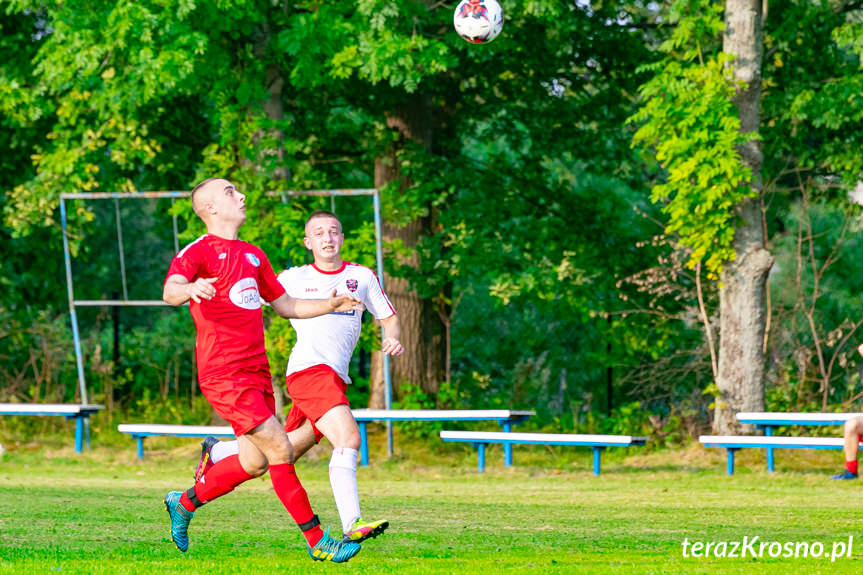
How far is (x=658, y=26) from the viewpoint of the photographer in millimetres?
16266

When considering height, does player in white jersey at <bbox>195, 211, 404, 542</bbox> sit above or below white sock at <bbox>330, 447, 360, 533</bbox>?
above

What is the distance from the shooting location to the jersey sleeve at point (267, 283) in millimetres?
6797

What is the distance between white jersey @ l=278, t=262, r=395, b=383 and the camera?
7.27 meters

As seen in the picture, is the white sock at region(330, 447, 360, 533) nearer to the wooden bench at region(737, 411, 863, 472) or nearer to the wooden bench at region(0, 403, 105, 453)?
the wooden bench at region(737, 411, 863, 472)

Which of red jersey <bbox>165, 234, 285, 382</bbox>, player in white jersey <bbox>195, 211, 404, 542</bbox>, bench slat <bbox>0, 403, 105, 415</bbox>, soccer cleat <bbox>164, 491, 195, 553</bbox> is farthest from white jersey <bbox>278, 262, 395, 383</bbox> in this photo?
bench slat <bbox>0, 403, 105, 415</bbox>

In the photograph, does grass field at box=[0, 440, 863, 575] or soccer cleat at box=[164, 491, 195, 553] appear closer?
grass field at box=[0, 440, 863, 575]

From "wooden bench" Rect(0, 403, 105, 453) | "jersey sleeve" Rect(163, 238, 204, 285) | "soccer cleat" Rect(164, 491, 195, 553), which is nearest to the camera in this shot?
"jersey sleeve" Rect(163, 238, 204, 285)

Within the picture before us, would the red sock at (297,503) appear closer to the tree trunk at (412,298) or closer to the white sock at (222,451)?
the white sock at (222,451)

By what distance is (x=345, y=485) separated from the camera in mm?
6664

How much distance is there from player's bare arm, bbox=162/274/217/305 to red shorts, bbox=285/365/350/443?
1017 mm

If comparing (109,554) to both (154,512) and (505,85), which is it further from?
(505,85)

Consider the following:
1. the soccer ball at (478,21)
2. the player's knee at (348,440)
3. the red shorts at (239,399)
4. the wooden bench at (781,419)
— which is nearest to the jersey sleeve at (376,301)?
the player's knee at (348,440)

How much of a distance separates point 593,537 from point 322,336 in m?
2.23

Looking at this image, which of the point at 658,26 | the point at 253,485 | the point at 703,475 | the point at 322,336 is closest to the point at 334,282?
the point at 322,336
